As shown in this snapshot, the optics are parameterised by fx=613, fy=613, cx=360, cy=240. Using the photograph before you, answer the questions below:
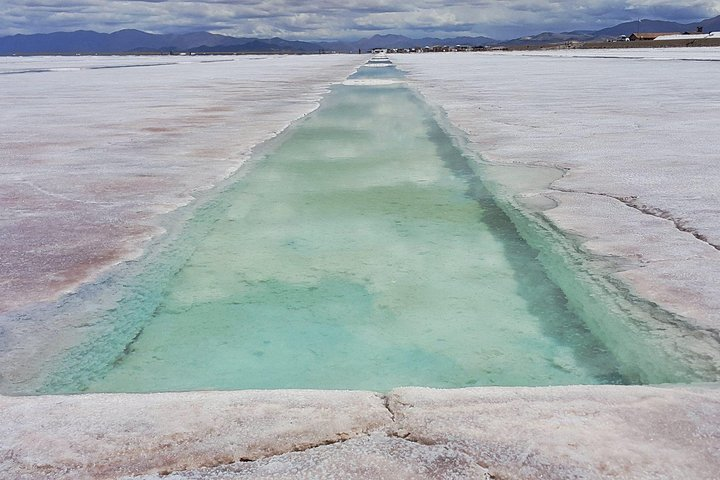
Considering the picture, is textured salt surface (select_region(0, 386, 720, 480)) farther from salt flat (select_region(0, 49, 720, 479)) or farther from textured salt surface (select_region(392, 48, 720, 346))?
textured salt surface (select_region(392, 48, 720, 346))

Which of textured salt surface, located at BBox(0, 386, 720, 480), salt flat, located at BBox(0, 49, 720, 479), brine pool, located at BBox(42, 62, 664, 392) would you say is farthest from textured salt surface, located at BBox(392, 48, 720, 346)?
textured salt surface, located at BBox(0, 386, 720, 480)

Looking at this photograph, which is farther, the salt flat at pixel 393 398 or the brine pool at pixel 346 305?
the brine pool at pixel 346 305

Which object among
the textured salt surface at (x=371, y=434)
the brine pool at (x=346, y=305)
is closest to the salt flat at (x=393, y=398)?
the textured salt surface at (x=371, y=434)

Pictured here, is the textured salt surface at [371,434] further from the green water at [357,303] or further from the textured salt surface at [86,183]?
the textured salt surface at [86,183]

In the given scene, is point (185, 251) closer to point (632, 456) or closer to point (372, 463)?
point (372, 463)

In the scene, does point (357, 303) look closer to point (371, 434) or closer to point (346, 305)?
point (346, 305)

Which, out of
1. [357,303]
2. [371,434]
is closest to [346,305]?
[357,303]
